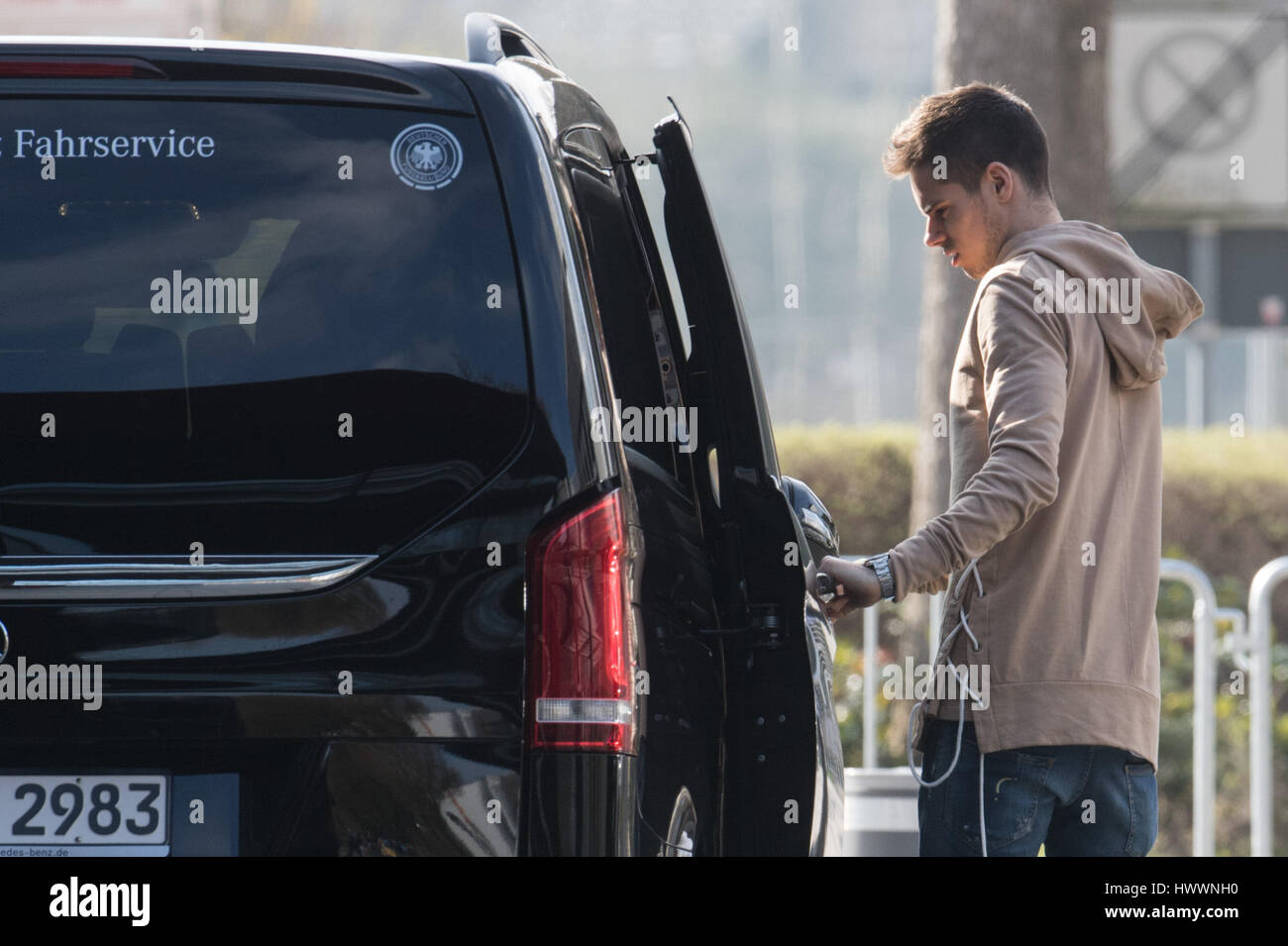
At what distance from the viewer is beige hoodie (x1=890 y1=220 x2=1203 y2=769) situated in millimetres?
2639

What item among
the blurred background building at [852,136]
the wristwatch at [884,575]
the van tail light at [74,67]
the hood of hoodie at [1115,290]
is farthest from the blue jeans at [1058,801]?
the blurred background building at [852,136]

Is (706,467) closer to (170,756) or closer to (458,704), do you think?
(458,704)

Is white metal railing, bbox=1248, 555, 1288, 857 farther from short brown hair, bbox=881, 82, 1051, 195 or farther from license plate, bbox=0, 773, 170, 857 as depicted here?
license plate, bbox=0, 773, 170, 857

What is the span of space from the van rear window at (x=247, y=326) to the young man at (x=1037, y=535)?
0.96 meters

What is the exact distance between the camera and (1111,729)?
2.67 m

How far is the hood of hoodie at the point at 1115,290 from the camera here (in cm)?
272

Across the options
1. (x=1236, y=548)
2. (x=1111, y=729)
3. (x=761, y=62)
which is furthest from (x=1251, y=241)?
(x=761, y=62)

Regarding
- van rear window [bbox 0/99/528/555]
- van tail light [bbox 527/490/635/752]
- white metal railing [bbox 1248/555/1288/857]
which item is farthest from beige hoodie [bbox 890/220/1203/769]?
white metal railing [bbox 1248/555/1288/857]

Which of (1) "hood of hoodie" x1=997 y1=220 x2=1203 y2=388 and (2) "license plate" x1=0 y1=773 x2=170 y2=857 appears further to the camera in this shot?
(1) "hood of hoodie" x1=997 y1=220 x2=1203 y2=388

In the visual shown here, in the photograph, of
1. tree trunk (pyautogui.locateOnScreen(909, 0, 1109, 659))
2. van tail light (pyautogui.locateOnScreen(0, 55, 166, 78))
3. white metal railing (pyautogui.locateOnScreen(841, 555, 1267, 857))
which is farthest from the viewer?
tree trunk (pyautogui.locateOnScreen(909, 0, 1109, 659))

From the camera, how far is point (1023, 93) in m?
7.13

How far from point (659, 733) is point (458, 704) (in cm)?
36

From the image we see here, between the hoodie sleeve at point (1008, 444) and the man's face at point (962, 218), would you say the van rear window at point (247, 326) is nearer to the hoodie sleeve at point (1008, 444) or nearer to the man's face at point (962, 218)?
the hoodie sleeve at point (1008, 444)

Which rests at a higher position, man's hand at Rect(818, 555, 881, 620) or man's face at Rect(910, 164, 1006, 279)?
man's face at Rect(910, 164, 1006, 279)
